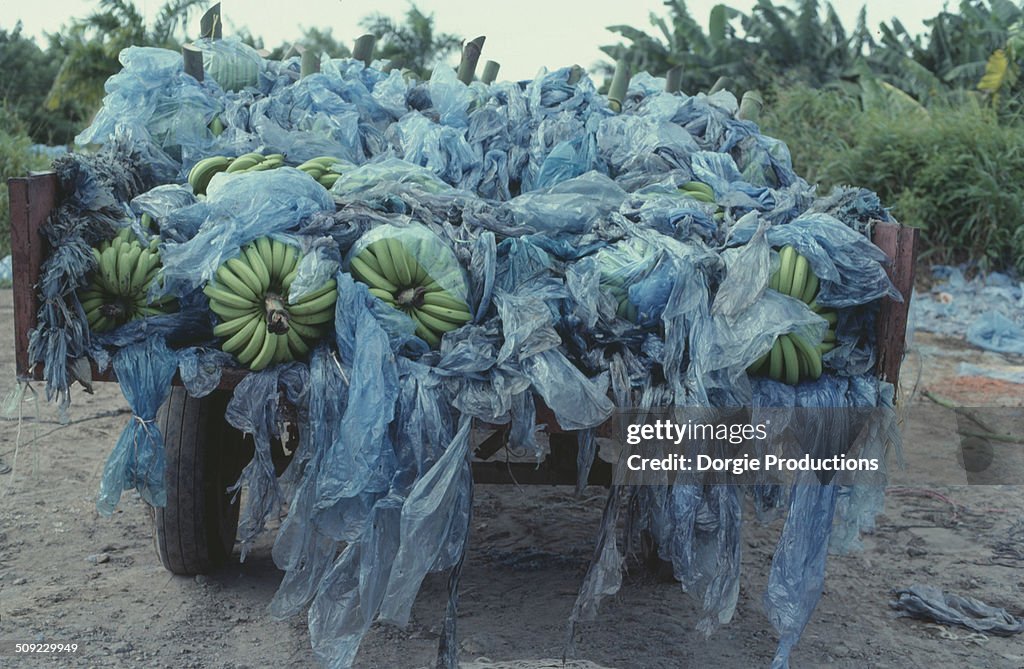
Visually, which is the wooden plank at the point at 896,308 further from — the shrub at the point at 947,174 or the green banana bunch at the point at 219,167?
the shrub at the point at 947,174

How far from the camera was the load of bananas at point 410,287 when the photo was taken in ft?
10.9

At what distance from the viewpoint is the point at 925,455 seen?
6406 mm

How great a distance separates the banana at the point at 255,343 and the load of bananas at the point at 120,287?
332 mm

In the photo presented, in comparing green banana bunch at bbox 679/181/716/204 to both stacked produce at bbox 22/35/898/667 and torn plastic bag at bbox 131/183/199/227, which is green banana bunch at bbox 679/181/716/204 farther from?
torn plastic bag at bbox 131/183/199/227

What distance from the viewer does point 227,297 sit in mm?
3246

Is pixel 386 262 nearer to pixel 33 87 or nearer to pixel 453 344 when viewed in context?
pixel 453 344

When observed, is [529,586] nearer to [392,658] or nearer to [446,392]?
[392,658]

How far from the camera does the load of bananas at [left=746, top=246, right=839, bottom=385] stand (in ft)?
10.9

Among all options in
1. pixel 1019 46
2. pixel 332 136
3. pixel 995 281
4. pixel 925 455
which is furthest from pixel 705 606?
pixel 1019 46

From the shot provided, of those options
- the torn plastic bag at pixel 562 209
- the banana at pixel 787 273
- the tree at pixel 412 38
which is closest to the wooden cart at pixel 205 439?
the banana at pixel 787 273

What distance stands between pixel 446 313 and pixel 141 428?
1048 millimetres

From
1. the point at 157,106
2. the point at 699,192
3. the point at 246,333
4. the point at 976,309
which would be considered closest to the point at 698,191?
the point at 699,192

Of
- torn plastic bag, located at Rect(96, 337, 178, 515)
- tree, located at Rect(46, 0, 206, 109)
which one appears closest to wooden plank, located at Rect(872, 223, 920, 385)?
torn plastic bag, located at Rect(96, 337, 178, 515)

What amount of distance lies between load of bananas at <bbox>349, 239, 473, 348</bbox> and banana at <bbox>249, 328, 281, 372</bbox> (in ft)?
1.11
